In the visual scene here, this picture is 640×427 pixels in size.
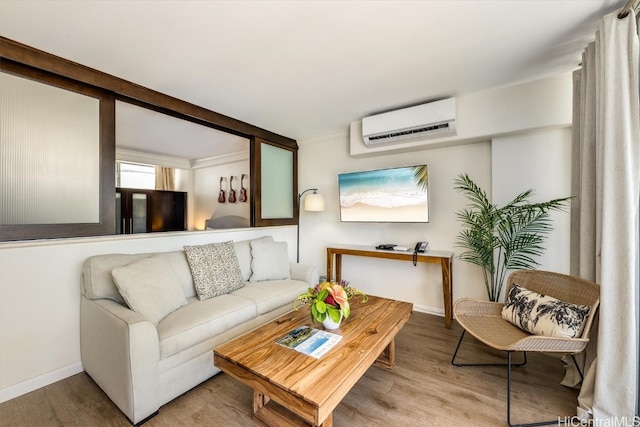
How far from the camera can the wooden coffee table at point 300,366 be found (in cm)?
113

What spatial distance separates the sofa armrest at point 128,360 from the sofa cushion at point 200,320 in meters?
0.10

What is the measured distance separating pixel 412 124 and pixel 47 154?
319 centimetres

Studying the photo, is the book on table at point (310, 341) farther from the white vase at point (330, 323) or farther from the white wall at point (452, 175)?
the white wall at point (452, 175)

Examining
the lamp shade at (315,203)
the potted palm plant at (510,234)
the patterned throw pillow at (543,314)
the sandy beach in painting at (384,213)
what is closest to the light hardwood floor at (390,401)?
the patterned throw pillow at (543,314)

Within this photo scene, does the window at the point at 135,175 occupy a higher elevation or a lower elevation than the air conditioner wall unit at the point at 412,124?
lower

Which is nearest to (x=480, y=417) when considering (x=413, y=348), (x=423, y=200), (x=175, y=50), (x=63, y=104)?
(x=413, y=348)

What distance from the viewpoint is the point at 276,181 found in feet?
12.8

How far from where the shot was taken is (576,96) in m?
1.92

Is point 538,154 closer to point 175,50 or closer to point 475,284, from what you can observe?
point 475,284

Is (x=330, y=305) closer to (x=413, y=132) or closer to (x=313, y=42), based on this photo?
(x=313, y=42)

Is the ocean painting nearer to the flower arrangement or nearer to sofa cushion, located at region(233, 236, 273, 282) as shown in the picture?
sofa cushion, located at region(233, 236, 273, 282)

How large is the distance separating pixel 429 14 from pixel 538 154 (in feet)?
6.02

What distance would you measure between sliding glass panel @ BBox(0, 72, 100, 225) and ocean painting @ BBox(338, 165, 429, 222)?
2.58m

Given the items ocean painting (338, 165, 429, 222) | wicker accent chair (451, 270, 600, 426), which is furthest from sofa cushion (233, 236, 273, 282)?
wicker accent chair (451, 270, 600, 426)
